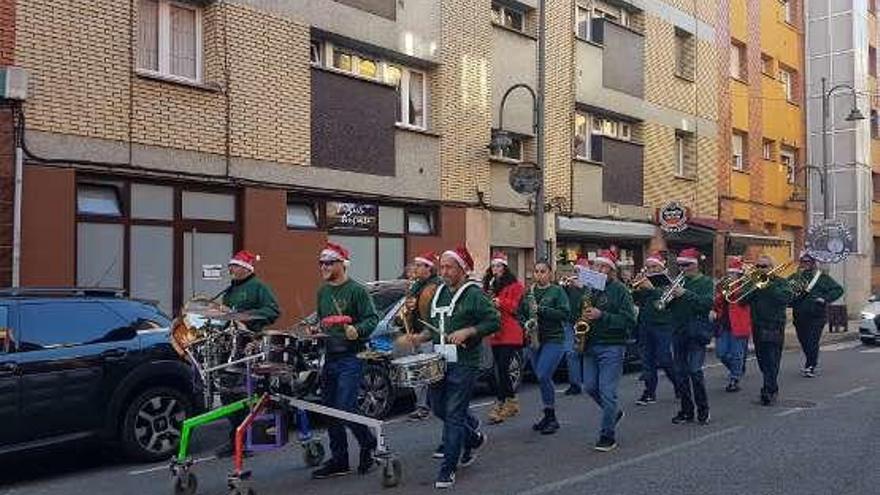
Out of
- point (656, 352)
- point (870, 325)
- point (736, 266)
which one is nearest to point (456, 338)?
point (656, 352)

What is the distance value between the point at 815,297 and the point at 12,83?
37.5 feet

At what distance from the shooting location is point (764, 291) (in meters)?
12.2

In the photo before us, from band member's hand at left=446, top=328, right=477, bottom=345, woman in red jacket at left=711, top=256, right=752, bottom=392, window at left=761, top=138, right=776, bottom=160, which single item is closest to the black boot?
band member's hand at left=446, top=328, right=477, bottom=345

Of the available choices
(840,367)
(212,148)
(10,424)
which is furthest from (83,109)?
(840,367)

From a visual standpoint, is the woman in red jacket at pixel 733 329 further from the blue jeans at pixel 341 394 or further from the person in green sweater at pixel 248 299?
the person in green sweater at pixel 248 299

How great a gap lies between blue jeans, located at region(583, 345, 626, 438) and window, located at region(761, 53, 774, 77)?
2611cm

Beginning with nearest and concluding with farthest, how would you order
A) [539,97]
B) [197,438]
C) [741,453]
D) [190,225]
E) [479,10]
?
1. [741,453]
2. [197,438]
3. [190,225]
4. [539,97]
5. [479,10]

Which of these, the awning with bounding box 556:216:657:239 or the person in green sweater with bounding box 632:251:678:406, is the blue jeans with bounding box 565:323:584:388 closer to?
the person in green sweater with bounding box 632:251:678:406

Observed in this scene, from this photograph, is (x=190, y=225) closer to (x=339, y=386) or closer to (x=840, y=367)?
(x=339, y=386)

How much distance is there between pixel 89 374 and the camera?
8.19 metres

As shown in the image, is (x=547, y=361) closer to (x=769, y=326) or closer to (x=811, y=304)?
(x=769, y=326)

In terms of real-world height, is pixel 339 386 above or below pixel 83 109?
below

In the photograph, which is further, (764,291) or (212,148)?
(212,148)

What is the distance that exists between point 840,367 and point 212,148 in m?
10.9
